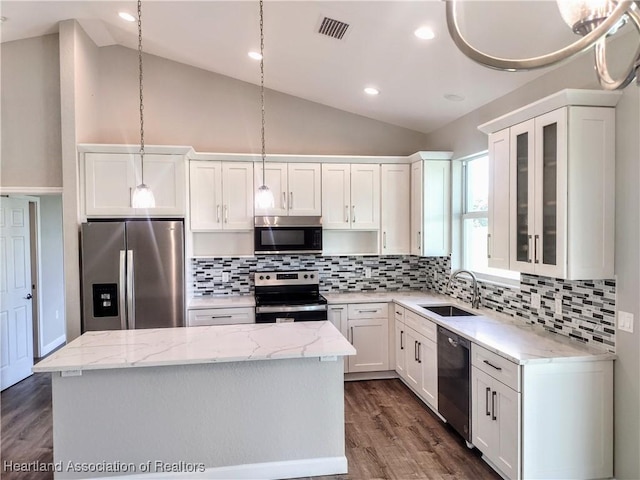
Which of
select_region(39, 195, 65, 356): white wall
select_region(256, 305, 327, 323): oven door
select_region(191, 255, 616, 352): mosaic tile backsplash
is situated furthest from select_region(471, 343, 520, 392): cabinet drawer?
select_region(39, 195, 65, 356): white wall

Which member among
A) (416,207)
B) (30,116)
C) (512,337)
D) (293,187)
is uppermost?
(30,116)

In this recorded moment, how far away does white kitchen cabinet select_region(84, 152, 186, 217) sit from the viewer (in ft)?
12.6

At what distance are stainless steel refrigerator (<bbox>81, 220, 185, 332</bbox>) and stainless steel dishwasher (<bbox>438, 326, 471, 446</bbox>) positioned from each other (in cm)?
247

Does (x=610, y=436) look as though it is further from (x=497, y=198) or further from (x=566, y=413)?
(x=497, y=198)

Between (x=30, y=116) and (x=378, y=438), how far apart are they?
4.33m

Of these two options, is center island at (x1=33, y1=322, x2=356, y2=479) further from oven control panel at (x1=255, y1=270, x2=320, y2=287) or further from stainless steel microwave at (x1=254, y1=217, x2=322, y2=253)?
oven control panel at (x1=255, y1=270, x2=320, y2=287)

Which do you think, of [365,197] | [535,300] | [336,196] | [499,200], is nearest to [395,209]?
[365,197]

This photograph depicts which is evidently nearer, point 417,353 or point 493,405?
point 493,405

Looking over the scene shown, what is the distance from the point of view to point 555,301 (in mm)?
2861

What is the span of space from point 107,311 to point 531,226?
11.8 ft

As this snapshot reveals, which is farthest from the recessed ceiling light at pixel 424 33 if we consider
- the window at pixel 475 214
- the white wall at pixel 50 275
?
the white wall at pixel 50 275

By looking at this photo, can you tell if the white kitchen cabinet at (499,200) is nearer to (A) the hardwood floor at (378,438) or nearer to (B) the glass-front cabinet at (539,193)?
(B) the glass-front cabinet at (539,193)

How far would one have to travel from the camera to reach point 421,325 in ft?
12.2

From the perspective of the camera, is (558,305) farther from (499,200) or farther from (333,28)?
(333,28)
